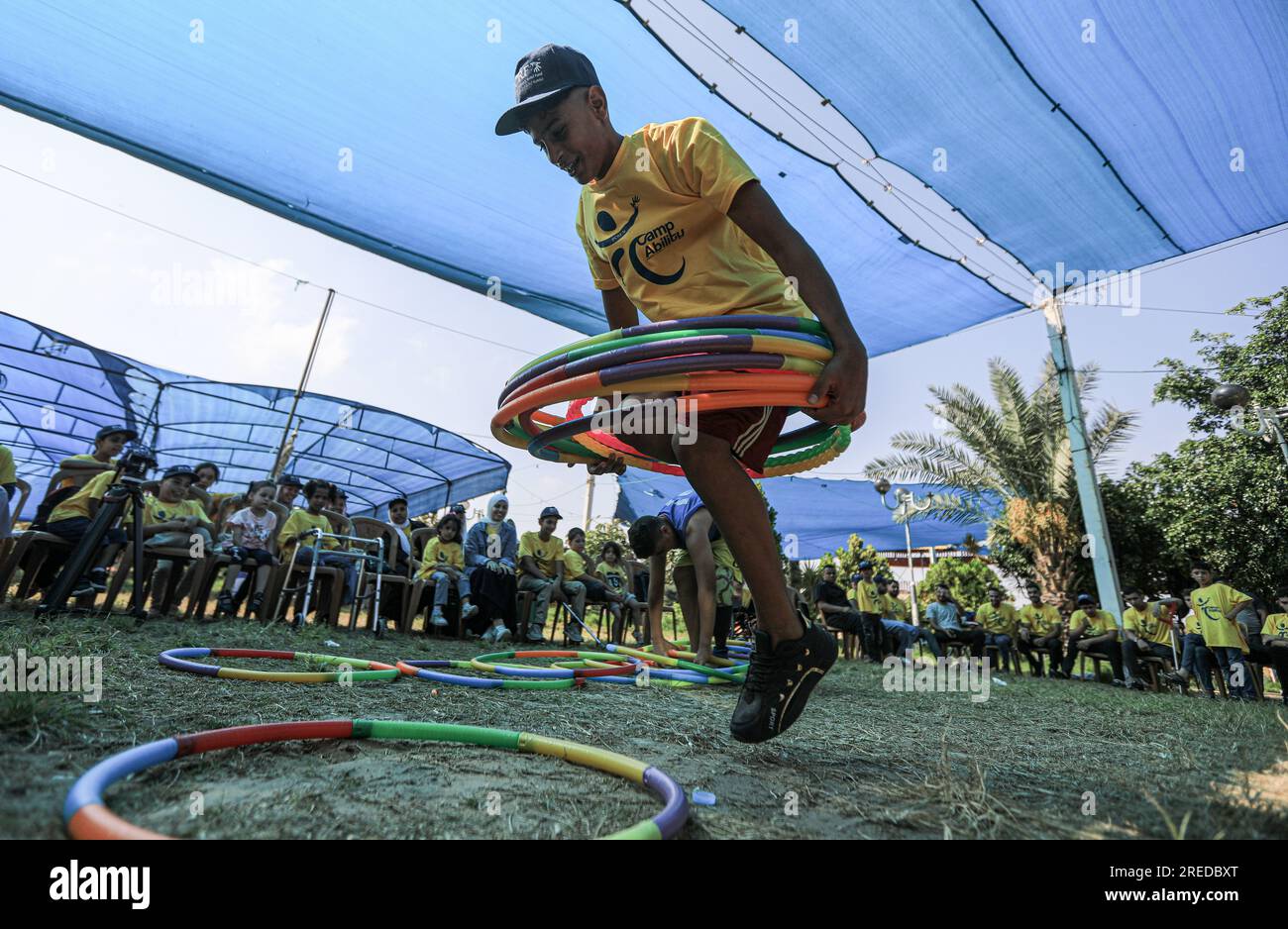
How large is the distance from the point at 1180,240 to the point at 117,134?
32.0ft

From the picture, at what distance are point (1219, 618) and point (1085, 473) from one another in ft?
8.82

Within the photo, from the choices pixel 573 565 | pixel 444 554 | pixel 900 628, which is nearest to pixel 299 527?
pixel 444 554

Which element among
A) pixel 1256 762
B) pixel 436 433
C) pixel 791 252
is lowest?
pixel 1256 762

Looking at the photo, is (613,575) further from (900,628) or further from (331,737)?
(331,737)

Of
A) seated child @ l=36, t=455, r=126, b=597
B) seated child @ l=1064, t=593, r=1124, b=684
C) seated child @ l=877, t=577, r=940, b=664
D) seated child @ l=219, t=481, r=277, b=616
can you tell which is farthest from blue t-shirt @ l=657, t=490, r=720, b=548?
seated child @ l=1064, t=593, r=1124, b=684

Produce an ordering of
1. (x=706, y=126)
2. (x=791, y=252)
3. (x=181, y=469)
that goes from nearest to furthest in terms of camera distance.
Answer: (x=791, y=252)
(x=706, y=126)
(x=181, y=469)

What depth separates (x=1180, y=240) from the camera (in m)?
6.83

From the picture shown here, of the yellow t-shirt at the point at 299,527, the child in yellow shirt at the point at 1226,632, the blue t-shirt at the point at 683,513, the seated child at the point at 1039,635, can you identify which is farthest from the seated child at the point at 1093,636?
the yellow t-shirt at the point at 299,527

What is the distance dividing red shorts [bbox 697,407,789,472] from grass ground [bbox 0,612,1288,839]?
2.85 feet

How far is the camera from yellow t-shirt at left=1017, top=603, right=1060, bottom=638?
10719 mm

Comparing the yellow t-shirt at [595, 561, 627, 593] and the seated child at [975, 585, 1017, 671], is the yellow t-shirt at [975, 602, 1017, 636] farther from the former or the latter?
the yellow t-shirt at [595, 561, 627, 593]

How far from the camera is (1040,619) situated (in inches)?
428
